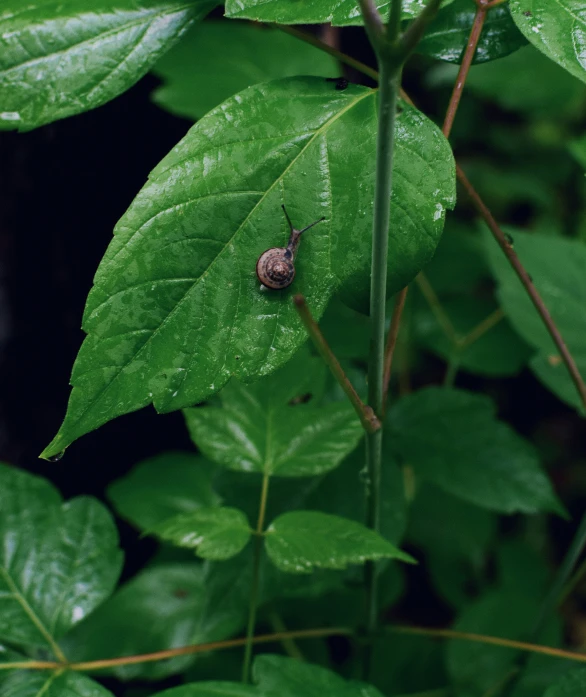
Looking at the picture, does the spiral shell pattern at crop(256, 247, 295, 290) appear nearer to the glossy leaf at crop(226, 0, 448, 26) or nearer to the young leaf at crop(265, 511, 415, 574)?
the glossy leaf at crop(226, 0, 448, 26)

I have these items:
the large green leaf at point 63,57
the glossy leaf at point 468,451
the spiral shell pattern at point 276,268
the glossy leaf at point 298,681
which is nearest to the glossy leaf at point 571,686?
Result: the glossy leaf at point 298,681

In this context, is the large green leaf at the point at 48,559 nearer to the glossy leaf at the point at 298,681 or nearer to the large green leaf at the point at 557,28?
the glossy leaf at the point at 298,681

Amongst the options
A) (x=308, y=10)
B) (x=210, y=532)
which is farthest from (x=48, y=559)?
(x=308, y=10)

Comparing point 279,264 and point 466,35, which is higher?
point 466,35

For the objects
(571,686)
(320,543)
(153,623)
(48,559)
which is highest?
(320,543)

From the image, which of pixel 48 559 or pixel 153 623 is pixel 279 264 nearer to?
pixel 48 559

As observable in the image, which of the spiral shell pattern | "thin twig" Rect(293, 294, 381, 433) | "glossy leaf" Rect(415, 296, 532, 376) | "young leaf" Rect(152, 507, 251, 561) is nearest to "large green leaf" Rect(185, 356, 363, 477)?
"young leaf" Rect(152, 507, 251, 561)
